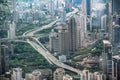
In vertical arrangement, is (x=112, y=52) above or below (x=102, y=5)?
below

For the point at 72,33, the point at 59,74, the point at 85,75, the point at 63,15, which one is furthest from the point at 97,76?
the point at 63,15

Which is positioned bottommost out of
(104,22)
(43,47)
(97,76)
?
(97,76)

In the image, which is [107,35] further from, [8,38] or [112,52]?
[8,38]

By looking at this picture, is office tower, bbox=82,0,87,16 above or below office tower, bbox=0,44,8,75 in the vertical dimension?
above

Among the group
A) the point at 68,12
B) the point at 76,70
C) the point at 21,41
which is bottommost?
the point at 76,70

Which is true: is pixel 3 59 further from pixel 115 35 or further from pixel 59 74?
pixel 115 35

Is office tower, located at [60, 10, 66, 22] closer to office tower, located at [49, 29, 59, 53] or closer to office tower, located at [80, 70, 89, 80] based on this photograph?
office tower, located at [49, 29, 59, 53]

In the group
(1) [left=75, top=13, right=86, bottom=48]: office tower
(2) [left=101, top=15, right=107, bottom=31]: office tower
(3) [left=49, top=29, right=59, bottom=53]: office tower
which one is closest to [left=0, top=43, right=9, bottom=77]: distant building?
(3) [left=49, top=29, right=59, bottom=53]: office tower

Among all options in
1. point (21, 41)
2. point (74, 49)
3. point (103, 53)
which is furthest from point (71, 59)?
point (21, 41)
